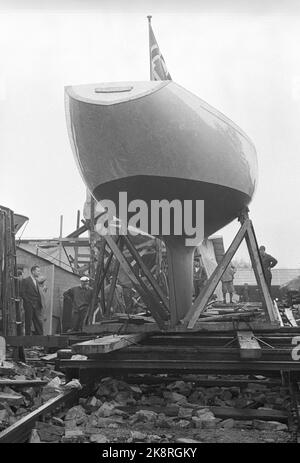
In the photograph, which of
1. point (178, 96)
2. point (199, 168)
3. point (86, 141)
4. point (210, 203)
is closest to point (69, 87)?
point (86, 141)

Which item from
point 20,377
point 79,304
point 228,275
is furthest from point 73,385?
point 228,275

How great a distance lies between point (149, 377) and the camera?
383cm

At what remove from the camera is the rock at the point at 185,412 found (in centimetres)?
295

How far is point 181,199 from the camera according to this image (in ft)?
13.1

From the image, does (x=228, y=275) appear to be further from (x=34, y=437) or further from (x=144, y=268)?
(x=34, y=437)

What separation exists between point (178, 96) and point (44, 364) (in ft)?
11.3

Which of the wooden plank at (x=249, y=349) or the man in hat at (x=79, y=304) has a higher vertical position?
the man in hat at (x=79, y=304)

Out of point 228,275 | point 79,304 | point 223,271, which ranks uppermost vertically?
point 228,275

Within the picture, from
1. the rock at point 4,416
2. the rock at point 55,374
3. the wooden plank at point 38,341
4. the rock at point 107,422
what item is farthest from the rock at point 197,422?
the rock at point 55,374

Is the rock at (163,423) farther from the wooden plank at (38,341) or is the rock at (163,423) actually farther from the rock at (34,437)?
the wooden plank at (38,341)

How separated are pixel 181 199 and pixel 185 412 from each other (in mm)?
1835

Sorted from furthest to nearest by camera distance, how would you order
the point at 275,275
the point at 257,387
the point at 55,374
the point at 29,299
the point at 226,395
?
the point at 275,275, the point at 29,299, the point at 55,374, the point at 257,387, the point at 226,395

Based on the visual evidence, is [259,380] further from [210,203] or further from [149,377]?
[210,203]

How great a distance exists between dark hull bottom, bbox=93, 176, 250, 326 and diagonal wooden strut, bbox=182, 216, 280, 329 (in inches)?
8.3
